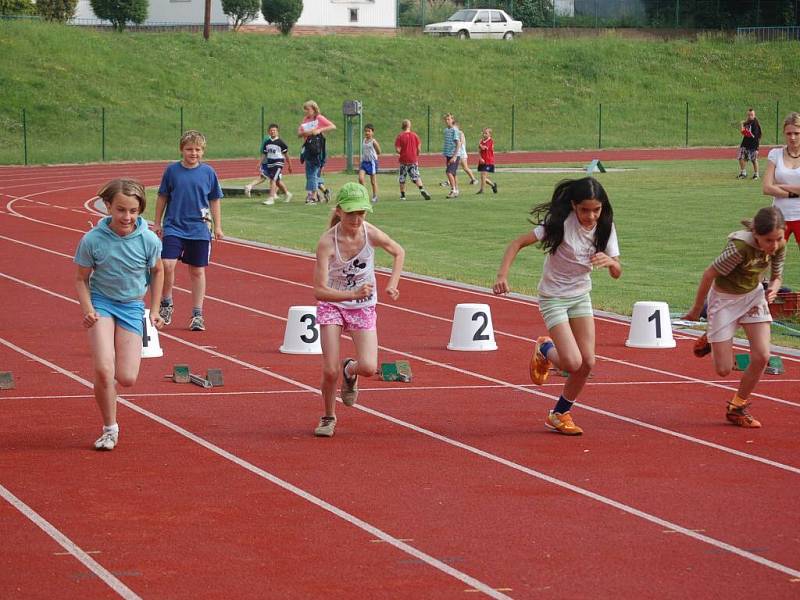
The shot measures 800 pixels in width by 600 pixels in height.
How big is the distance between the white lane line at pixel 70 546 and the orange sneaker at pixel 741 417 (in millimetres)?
4722

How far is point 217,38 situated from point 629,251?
47.4 metres

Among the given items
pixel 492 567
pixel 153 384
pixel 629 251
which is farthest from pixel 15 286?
pixel 492 567

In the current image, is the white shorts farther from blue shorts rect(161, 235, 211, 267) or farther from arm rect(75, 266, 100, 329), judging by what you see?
blue shorts rect(161, 235, 211, 267)

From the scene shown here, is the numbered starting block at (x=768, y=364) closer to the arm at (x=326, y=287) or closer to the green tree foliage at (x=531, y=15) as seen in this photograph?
the arm at (x=326, y=287)

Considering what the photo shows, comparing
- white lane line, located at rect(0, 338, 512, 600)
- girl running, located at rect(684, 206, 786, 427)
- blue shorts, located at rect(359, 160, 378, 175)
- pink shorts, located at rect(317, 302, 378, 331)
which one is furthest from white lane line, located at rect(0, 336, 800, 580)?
blue shorts, located at rect(359, 160, 378, 175)

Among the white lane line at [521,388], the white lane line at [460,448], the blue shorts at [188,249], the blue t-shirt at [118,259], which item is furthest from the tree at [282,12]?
the blue t-shirt at [118,259]

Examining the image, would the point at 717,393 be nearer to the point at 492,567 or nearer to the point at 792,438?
the point at 792,438

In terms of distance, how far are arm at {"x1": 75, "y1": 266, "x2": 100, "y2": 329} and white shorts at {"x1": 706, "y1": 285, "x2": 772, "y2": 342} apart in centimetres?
407

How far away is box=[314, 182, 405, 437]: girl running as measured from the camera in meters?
9.17

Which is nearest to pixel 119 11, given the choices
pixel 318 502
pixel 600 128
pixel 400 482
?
pixel 600 128

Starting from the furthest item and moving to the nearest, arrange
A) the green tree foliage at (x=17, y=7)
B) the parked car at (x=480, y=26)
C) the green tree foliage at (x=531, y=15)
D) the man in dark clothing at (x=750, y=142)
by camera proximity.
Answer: the green tree foliage at (x=531, y=15), the parked car at (x=480, y=26), the green tree foliage at (x=17, y=7), the man in dark clothing at (x=750, y=142)

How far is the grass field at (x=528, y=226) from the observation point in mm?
18125

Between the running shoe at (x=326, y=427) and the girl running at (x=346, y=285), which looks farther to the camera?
the running shoe at (x=326, y=427)

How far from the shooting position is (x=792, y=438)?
9422 millimetres
